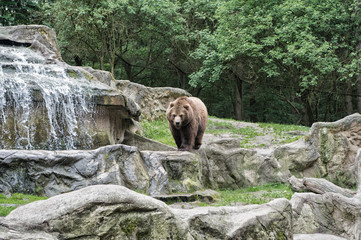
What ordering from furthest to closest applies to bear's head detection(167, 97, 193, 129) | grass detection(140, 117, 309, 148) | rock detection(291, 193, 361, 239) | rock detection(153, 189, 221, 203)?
grass detection(140, 117, 309, 148) → bear's head detection(167, 97, 193, 129) → rock detection(153, 189, 221, 203) → rock detection(291, 193, 361, 239)

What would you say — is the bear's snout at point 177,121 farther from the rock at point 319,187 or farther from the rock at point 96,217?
the rock at point 96,217

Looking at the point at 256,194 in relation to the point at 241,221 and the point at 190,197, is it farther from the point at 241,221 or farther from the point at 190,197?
the point at 241,221

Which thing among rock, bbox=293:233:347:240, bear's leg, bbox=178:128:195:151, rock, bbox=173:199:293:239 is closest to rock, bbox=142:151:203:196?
bear's leg, bbox=178:128:195:151

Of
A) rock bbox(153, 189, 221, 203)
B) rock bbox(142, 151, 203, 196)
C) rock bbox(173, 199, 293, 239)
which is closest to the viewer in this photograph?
rock bbox(173, 199, 293, 239)

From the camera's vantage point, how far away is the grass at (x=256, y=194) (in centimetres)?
880

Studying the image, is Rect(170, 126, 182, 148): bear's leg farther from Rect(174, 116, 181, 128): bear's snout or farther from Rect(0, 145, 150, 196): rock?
Rect(0, 145, 150, 196): rock

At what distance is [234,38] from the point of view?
68.7 ft

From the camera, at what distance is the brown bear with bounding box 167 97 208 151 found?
10.3 metres

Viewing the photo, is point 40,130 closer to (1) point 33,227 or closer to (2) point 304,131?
(1) point 33,227

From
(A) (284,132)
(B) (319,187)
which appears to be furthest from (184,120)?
(A) (284,132)

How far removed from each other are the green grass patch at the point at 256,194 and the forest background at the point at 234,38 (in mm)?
9316

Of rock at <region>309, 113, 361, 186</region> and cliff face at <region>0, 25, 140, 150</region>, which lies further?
Result: rock at <region>309, 113, 361, 186</region>

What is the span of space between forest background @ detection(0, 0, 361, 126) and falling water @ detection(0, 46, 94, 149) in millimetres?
11239

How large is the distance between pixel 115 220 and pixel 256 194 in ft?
21.6
